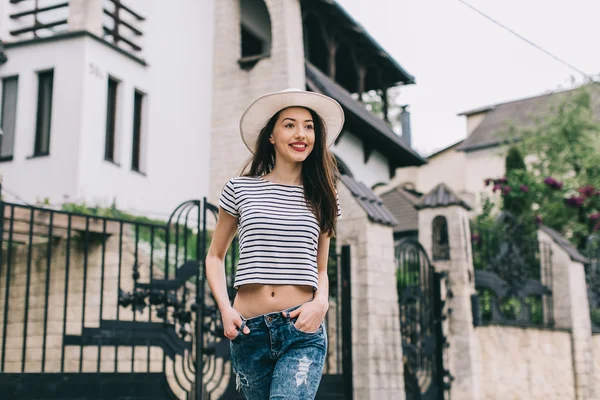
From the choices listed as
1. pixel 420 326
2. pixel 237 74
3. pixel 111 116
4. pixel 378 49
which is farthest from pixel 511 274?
pixel 378 49

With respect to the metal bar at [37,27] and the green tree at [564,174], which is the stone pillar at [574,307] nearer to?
the green tree at [564,174]

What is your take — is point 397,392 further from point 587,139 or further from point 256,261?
point 587,139

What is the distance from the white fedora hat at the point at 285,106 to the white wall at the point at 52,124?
29.2 feet

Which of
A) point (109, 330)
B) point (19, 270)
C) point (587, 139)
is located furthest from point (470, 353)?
point (587, 139)

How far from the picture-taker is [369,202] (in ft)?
26.2

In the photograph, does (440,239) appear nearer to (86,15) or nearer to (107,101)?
(107,101)

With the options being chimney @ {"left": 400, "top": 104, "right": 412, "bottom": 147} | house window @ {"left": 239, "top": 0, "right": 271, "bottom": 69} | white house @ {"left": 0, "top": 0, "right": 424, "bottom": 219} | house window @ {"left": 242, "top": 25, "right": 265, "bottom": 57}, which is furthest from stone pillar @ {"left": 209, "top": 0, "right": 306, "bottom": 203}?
chimney @ {"left": 400, "top": 104, "right": 412, "bottom": 147}

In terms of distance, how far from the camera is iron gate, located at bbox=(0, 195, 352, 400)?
538cm

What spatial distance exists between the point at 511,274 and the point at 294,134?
26.5ft

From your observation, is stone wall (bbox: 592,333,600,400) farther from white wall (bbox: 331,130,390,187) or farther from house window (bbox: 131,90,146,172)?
house window (bbox: 131,90,146,172)

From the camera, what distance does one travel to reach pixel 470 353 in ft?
28.6

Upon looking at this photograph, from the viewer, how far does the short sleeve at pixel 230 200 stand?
9.16 feet

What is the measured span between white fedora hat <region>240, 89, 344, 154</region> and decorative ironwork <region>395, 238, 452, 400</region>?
212 inches

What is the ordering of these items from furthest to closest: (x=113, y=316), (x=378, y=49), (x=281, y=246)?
(x=378, y=49)
(x=113, y=316)
(x=281, y=246)
